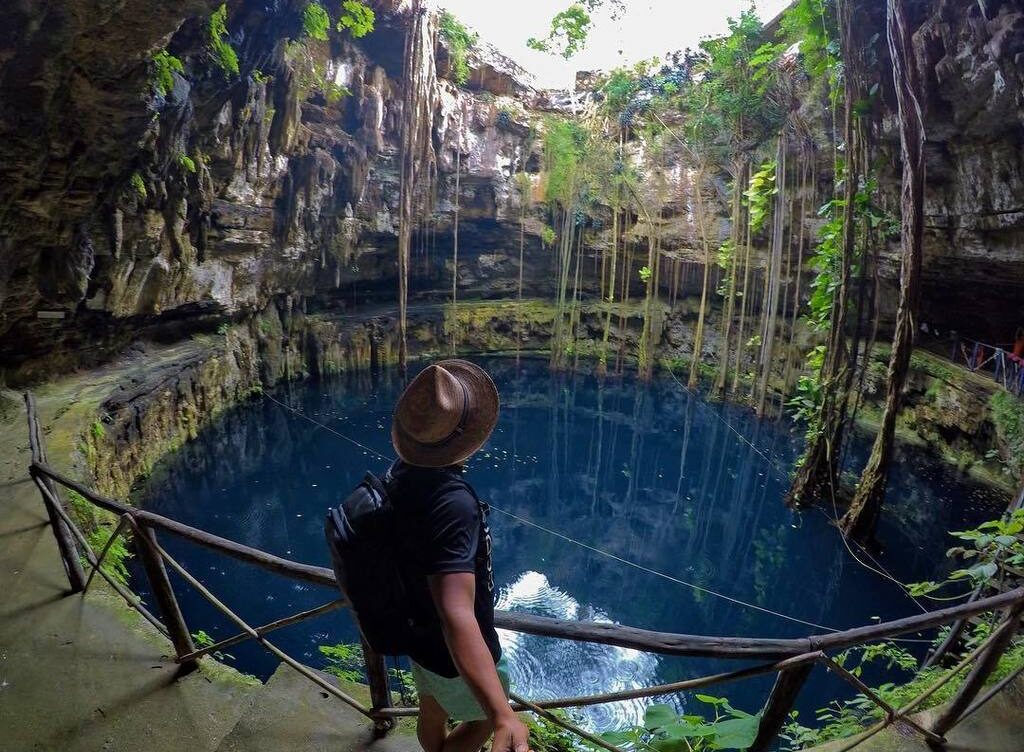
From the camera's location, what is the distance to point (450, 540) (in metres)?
1.08

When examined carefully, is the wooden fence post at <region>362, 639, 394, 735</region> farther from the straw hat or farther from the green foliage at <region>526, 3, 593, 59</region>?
the green foliage at <region>526, 3, 593, 59</region>

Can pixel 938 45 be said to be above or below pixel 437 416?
above

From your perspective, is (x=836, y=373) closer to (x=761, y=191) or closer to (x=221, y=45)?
(x=761, y=191)

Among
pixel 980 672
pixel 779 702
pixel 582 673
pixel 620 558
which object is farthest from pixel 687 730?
pixel 620 558

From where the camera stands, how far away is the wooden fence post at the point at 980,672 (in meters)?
1.67

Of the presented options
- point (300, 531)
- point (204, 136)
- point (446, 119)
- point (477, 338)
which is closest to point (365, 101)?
point (446, 119)

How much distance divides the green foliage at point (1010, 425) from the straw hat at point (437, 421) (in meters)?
7.95

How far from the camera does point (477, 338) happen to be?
56.9 feet

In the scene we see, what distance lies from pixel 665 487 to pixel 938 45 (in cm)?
646

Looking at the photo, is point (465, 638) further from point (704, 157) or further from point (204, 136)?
point (704, 157)

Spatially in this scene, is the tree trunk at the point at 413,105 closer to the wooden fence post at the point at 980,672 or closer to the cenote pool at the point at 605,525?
the cenote pool at the point at 605,525

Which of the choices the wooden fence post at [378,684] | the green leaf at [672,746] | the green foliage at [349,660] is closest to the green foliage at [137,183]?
the green foliage at [349,660]

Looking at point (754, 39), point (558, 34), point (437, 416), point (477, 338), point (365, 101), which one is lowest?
point (477, 338)

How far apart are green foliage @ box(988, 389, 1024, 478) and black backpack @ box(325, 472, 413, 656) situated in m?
8.04
